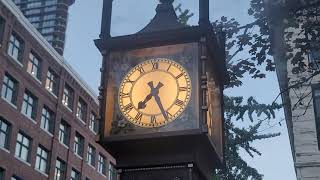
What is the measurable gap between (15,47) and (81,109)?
36.5 ft

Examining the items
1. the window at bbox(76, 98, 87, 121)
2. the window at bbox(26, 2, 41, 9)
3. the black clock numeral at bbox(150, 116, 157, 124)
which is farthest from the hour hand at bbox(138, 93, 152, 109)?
the window at bbox(26, 2, 41, 9)

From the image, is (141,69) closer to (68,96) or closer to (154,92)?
(154,92)

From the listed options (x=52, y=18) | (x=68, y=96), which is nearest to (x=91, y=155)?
(x=68, y=96)

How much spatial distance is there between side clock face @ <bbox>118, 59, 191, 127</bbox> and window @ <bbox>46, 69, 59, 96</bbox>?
3521cm

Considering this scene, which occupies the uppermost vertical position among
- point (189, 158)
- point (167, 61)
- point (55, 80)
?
point (55, 80)

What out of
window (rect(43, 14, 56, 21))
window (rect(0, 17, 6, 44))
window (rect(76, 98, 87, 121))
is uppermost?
window (rect(43, 14, 56, 21))

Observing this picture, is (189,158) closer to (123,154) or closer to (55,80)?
(123,154)

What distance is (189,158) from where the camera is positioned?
436 cm

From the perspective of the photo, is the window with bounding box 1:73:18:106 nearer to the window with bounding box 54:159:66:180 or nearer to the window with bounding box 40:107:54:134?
the window with bounding box 40:107:54:134

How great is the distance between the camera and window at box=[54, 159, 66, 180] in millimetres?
39344

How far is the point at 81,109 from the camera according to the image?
45.2 m

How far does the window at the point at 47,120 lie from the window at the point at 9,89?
3791 mm

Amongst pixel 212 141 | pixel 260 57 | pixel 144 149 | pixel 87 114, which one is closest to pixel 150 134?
pixel 144 149

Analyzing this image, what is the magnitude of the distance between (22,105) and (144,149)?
1241 inches
